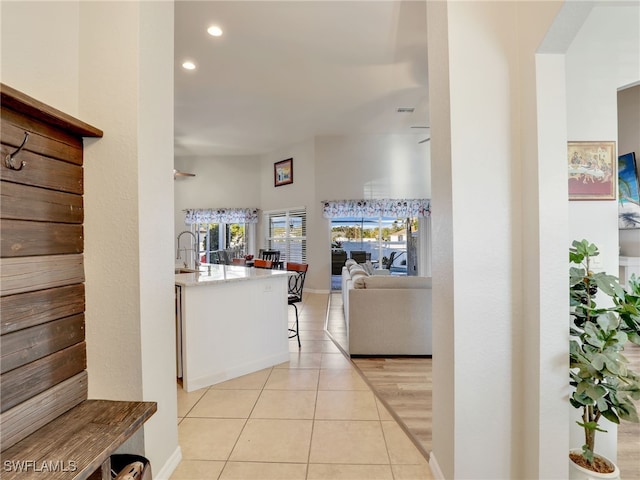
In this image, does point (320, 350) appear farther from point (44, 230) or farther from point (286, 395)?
point (44, 230)

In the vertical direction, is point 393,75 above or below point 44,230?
above

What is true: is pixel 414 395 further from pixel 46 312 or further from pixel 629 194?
pixel 629 194

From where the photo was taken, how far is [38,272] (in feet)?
3.67

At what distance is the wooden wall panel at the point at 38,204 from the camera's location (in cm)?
101

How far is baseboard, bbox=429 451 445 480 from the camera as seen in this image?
1507 mm

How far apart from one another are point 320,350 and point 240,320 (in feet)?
3.60

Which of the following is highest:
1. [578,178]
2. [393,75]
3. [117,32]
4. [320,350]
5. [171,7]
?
[393,75]

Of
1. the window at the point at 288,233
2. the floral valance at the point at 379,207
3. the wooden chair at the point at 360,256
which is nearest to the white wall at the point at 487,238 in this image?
the floral valance at the point at 379,207

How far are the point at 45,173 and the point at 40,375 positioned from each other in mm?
759

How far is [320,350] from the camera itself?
3377mm

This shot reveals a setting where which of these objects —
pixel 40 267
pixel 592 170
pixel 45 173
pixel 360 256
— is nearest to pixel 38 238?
pixel 40 267

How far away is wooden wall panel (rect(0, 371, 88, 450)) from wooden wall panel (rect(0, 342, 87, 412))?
20mm

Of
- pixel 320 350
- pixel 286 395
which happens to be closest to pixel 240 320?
pixel 286 395

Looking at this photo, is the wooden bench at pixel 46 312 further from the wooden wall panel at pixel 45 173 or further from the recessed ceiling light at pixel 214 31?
the recessed ceiling light at pixel 214 31
